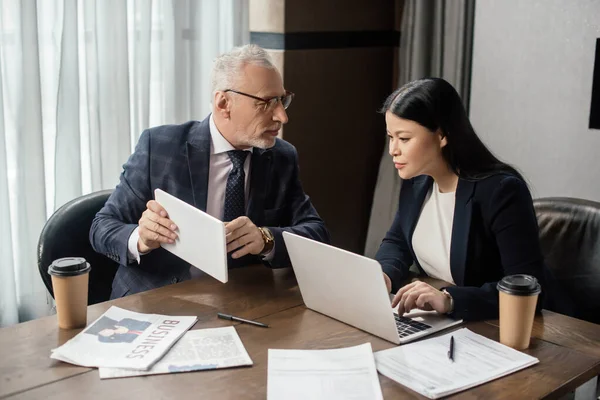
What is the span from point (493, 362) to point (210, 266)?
66 cm

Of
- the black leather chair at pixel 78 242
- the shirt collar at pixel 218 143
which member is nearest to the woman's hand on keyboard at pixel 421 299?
the shirt collar at pixel 218 143

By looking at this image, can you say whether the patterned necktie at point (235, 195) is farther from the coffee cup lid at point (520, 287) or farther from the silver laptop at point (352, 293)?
the coffee cup lid at point (520, 287)

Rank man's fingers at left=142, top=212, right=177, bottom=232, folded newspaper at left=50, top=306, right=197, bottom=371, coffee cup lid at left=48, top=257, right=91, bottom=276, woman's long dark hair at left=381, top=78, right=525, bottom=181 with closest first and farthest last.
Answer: folded newspaper at left=50, top=306, right=197, bottom=371 → coffee cup lid at left=48, top=257, right=91, bottom=276 → man's fingers at left=142, top=212, right=177, bottom=232 → woman's long dark hair at left=381, top=78, right=525, bottom=181

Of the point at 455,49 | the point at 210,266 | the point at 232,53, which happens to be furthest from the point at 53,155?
the point at 455,49

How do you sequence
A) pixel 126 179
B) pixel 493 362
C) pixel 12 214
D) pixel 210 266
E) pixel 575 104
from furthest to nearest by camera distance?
1. pixel 575 104
2. pixel 12 214
3. pixel 126 179
4. pixel 210 266
5. pixel 493 362

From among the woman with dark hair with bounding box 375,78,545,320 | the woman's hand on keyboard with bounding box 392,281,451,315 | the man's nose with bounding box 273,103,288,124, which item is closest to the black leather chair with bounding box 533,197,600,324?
the woman with dark hair with bounding box 375,78,545,320

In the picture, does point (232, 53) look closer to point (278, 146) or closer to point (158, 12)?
point (278, 146)

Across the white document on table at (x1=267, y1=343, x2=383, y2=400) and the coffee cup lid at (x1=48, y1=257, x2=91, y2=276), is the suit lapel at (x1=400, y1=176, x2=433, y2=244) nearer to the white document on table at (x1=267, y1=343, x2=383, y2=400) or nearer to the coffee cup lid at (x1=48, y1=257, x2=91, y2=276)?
the white document on table at (x1=267, y1=343, x2=383, y2=400)

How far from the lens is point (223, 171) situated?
229cm

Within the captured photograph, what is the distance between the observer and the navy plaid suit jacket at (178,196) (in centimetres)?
215

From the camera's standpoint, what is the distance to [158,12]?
9.51 ft

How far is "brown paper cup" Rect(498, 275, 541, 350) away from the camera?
1589 mm

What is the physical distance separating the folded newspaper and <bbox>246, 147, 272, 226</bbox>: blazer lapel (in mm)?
584

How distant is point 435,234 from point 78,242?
3.19 feet
